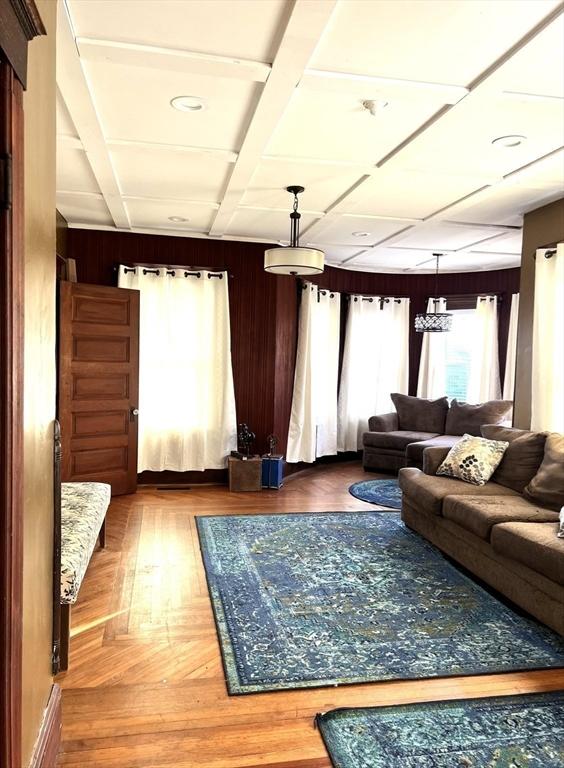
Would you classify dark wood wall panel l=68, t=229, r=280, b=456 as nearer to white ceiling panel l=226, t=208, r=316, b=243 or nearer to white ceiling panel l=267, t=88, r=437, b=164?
white ceiling panel l=226, t=208, r=316, b=243

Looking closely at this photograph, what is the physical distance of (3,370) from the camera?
134 centimetres

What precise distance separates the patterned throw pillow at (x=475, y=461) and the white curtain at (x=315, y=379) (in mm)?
2491

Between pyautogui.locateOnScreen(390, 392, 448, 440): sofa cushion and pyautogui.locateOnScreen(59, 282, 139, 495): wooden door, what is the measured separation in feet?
12.6

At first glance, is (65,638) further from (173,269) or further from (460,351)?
(460,351)

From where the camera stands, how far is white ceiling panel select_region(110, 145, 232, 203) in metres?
3.83

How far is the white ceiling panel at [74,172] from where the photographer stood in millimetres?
3771

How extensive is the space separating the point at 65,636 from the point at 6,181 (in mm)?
2200

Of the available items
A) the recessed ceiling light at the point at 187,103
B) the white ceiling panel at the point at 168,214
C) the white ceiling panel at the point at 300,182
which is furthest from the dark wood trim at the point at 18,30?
the white ceiling panel at the point at 168,214

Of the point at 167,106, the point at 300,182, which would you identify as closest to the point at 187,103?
the point at 167,106

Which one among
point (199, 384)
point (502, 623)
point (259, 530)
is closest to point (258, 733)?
point (502, 623)

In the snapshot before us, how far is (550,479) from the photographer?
394cm

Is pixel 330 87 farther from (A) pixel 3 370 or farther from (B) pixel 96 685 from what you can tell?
(B) pixel 96 685

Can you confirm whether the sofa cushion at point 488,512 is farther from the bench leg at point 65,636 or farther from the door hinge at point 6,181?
the door hinge at point 6,181

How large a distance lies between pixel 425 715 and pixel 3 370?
2101 millimetres
